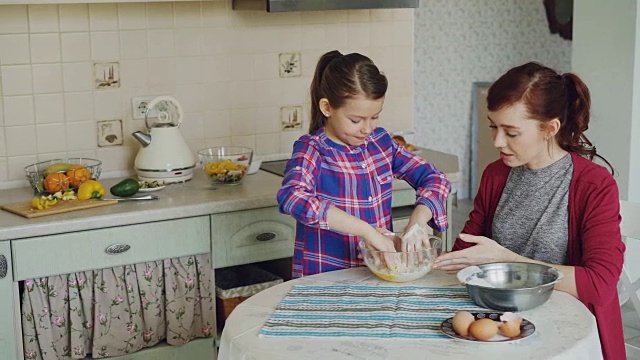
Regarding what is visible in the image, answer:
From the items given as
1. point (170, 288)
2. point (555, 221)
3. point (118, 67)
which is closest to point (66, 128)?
point (118, 67)

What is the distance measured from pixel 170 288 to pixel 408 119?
4.79ft

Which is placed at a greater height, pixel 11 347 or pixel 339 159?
pixel 339 159

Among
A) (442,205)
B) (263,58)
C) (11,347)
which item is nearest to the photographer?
(442,205)

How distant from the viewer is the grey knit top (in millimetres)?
2482

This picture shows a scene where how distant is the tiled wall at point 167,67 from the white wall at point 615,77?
97 cm

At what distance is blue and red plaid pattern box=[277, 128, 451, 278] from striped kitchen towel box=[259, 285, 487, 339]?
358mm

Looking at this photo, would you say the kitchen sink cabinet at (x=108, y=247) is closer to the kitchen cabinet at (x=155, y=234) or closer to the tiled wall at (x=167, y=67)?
the kitchen cabinet at (x=155, y=234)

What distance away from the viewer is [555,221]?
2.48m

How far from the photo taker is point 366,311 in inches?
87.7

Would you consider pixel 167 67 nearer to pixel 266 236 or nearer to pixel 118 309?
pixel 266 236

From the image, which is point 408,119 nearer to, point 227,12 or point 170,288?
point 227,12

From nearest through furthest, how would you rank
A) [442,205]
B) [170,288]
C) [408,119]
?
1. [442,205]
2. [170,288]
3. [408,119]

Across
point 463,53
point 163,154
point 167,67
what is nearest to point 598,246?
point 163,154

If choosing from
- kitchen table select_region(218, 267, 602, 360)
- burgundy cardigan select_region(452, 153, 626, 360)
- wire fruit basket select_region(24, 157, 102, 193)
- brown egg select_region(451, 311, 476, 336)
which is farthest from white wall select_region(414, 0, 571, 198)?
brown egg select_region(451, 311, 476, 336)
